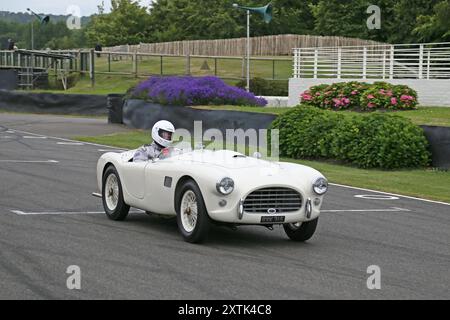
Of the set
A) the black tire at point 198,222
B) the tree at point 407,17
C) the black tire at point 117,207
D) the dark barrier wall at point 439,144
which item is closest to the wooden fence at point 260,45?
the tree at point 407,17

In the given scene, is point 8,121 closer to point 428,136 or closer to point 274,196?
point 428,136

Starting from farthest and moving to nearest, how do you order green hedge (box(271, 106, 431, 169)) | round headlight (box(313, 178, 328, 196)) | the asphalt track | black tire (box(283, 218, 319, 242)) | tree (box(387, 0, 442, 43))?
tree (box(387, 0, 442, 43)) → green hedge (box(271, 106, 431, 169)) → black tire (box(283, 218, 319, 242)) → round headlight (box(313, 178, 328, 196)) → the asphalt track

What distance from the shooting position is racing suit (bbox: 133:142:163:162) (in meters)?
11.5

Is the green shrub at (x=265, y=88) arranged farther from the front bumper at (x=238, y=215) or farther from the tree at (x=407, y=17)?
the front bumper at (x=238, y=215)

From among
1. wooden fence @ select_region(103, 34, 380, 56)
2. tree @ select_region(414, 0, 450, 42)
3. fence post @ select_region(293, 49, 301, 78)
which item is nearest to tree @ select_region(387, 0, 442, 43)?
tree @ select_region(414, 0, 450, 42)

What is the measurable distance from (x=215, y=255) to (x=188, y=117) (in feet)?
61.9

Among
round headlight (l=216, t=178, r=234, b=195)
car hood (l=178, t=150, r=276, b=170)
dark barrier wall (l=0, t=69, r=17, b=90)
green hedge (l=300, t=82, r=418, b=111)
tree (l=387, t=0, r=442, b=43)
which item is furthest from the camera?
tree (l=387, t=0, r=442, b=43)

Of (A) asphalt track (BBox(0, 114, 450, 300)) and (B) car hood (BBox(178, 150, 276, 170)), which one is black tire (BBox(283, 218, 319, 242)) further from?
(B) car hood (BBox(178, 150, 276, 170))

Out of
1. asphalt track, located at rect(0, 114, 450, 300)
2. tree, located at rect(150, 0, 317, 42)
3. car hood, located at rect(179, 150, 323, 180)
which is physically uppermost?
tree, located at rect(150, 0, 317, 42)

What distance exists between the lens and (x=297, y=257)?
9555mm

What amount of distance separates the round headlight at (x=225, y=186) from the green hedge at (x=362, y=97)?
62.0ft

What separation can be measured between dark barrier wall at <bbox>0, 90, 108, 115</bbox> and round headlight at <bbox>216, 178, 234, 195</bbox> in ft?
97.6

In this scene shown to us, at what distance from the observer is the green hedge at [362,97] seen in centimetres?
2828
